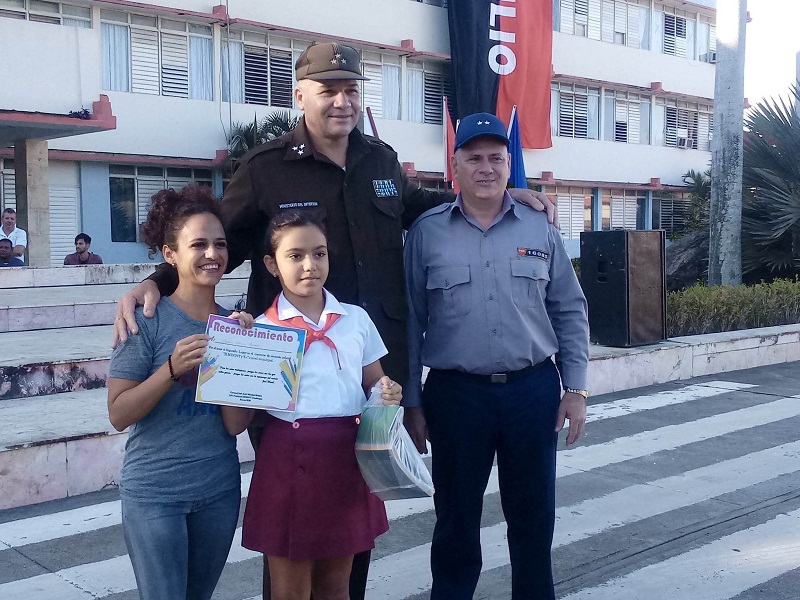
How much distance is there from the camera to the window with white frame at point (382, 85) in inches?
1035

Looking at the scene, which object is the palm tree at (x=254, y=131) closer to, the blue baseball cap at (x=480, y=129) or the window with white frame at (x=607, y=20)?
the window with white frame at (x=607, y=20)

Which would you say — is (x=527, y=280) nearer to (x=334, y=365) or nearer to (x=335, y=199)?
(x=335, y=199)

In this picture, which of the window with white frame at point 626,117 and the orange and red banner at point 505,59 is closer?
the orange and red banner at point 505,59

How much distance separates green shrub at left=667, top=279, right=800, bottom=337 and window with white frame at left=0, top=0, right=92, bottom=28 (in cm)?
1558

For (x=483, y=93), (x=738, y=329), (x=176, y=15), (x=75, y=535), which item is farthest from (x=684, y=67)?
(x=75, y=535)

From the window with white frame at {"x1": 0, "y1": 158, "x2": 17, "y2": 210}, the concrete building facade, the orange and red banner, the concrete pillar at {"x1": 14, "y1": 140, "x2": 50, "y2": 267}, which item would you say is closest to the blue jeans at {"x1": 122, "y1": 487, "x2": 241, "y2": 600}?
the concrete building facade

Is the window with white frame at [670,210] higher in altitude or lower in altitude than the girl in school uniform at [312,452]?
higher

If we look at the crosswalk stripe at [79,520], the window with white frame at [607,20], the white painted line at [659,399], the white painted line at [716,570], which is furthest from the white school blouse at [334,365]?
the window with white frame at [607,20]

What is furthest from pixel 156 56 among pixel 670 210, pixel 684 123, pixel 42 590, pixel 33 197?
pixel 684 123

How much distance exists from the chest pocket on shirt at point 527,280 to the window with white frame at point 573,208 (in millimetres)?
28954

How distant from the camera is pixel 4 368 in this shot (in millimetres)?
7172

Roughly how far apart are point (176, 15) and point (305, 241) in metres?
21.0

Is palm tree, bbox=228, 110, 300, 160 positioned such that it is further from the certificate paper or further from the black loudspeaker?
the certificate paper

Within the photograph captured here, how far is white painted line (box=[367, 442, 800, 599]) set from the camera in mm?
4508
